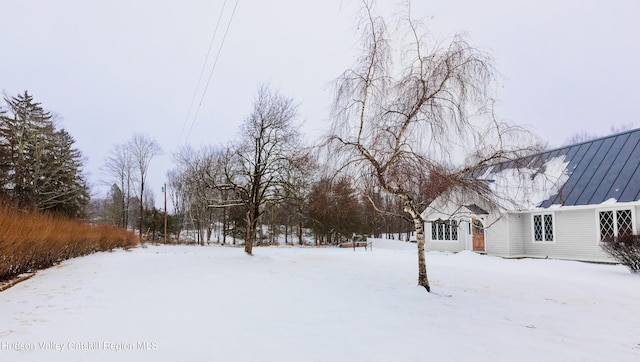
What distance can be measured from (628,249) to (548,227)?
5.66 meters

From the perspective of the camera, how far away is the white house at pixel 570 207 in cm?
1444

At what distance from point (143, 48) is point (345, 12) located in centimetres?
997

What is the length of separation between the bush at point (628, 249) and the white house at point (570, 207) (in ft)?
4.80

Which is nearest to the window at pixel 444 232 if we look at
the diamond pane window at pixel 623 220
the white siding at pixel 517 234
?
the white siding at pixel 517 234

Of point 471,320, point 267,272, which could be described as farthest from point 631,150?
point 267,272

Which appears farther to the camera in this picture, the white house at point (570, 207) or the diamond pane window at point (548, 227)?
the diamond pane window at point (548, 227)

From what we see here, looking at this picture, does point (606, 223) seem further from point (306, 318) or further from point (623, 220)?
point (306, 318)

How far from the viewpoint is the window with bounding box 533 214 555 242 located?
1688 centimetres

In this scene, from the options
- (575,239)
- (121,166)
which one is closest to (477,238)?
(575,239)

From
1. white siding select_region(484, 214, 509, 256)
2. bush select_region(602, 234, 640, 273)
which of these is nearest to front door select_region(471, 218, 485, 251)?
white siding select_region(484, 214, 509, 256)

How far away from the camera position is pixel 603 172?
631 inches

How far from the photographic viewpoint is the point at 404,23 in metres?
8.20

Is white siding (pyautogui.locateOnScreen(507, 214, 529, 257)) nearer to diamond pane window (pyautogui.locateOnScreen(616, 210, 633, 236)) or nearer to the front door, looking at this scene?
the front door

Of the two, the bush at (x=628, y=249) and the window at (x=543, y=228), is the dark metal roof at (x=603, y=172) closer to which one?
the window at (x=543, y=228)
